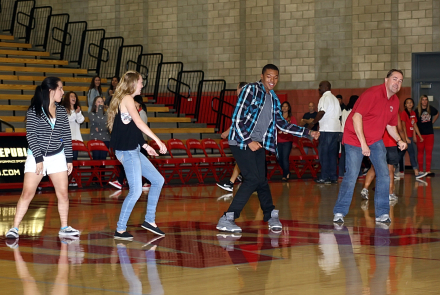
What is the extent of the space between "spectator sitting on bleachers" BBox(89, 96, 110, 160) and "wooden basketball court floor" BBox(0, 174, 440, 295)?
15.5 feet

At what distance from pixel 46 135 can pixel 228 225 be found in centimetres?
225

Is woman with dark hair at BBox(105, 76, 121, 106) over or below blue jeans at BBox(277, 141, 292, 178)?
over

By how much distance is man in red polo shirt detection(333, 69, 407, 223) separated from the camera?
350 inches

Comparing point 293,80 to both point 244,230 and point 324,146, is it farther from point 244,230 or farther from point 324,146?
point 244,230

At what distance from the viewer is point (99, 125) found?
1611 centimetres

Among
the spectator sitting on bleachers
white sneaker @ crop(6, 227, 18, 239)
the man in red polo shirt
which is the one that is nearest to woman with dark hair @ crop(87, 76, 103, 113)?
the spectator sitting on bleachers

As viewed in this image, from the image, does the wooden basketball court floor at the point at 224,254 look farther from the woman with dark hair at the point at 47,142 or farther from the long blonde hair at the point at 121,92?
the long blonde hair at the point at 121,92

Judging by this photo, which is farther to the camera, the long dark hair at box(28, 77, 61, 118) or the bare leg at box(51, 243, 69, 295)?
the long dark hair at box(28, 77, 61, 118)

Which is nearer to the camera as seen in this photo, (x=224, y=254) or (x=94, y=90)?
(x=224, y=254)

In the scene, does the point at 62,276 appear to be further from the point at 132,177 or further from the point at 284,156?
the point at 284,156

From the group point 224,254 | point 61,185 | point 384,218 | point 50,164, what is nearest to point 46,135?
point 50,164

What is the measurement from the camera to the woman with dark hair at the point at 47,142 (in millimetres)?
7805

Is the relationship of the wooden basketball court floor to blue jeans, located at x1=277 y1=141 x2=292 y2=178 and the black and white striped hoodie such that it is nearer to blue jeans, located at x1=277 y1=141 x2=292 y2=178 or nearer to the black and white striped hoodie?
the black and white striped hoodie

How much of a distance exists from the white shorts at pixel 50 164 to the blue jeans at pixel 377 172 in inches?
137
